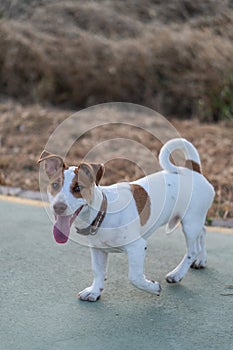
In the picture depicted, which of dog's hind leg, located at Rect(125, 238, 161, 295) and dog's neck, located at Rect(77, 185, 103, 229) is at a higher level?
dog's neck, located at Rect(77, 185, 103, 229)

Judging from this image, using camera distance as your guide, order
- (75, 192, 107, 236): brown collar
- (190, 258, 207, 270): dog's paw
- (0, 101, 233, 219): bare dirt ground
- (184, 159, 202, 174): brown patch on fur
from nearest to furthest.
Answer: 1. (75, 192, 107, 236): brown collar
2. (184, 159, 202, 174): brown patch on fur
3. (190, 258, 207, 270): dog's paw
4. (0, 101, 233, 219): bare dirt ground

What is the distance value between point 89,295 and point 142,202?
0.56 meters

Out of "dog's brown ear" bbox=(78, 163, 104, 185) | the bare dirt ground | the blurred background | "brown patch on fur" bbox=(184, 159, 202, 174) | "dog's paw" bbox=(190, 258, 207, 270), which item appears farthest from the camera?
the blurred background

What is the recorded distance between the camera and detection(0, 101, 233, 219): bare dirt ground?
614 centimetres

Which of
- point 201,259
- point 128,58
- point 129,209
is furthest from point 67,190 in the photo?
point 128,58

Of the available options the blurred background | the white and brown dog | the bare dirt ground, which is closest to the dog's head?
the white and brown dog

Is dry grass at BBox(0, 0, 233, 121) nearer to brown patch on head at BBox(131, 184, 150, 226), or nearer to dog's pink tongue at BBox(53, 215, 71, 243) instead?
brown patch on head at BBox(131, 184, 150, 226)

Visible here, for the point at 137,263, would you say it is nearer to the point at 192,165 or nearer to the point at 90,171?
the point at 90,171

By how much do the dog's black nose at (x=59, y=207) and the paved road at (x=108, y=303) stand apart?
58 centimetres

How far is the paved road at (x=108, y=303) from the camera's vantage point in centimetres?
303

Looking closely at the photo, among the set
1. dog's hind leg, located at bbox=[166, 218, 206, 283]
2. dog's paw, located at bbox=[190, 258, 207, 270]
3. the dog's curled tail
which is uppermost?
the dog's curled tail

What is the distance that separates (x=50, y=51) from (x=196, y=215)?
633cm

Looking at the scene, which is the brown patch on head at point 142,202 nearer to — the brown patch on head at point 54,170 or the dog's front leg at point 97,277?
the dog's front leg at point 97,277

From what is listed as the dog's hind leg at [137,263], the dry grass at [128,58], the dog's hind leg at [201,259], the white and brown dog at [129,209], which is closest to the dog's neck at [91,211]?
the white and brown dog at [129,209]
